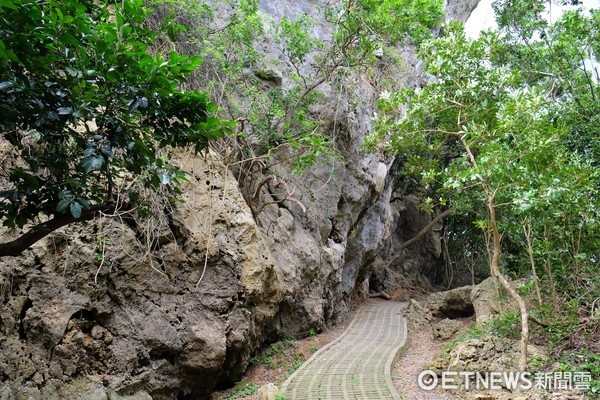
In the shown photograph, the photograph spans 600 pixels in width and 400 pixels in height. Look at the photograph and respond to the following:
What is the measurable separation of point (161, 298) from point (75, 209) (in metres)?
3.92

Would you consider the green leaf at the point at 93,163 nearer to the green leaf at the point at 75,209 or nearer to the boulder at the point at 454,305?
the green leaf at the point at 75,209

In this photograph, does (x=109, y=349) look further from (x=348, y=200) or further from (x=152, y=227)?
(x=348, y=200)

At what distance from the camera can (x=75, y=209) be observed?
3.02 meters

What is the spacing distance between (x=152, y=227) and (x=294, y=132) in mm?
5328

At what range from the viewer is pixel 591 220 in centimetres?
716

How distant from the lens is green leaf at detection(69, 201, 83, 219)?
296 centimetres

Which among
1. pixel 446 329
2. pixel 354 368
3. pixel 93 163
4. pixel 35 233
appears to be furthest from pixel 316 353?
pixel 93 163

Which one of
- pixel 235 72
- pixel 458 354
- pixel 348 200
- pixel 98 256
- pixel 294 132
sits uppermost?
pixel 235 72

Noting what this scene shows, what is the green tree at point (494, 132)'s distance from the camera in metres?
5.97

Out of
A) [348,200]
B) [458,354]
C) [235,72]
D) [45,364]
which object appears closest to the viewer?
[45,364]

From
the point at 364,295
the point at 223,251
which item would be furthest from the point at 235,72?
the point at 364,295

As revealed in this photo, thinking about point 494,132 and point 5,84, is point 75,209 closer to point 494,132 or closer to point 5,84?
point 5,84

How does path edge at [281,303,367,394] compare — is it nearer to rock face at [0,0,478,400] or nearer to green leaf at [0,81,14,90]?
rock face at [0,0,478,400]

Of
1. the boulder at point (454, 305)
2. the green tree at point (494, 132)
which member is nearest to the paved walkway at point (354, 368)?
the boulder at point (454, 305)
